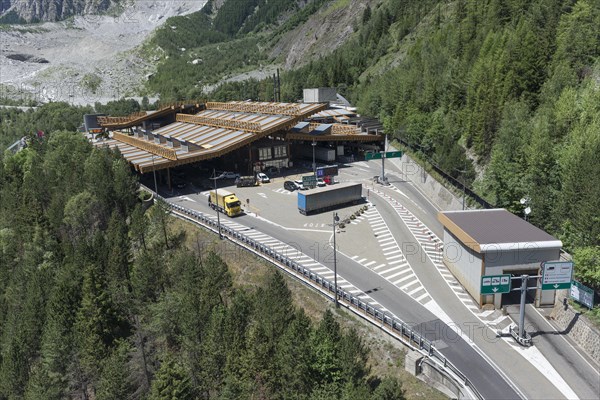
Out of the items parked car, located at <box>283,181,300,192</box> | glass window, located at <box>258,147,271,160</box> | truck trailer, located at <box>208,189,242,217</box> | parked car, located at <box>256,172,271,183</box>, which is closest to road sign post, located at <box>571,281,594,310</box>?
truck trailer, located at <box>208,189,242,217</box>

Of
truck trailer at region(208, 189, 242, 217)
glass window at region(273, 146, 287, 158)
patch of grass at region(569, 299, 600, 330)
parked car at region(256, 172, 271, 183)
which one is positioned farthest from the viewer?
glass window at region(273, 146, 287, 158)

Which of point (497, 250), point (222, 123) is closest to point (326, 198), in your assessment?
point (497, 250)

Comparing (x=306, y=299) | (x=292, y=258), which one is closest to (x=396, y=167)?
(x=292, y=258)

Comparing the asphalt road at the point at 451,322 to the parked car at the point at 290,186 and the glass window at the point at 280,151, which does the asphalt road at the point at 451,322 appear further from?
the glass window at the point at 280,151

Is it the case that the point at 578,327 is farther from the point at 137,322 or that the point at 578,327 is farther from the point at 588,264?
the point at 137,322

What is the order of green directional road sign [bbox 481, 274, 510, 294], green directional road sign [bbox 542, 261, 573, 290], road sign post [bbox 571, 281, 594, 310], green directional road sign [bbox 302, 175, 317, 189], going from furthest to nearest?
green directional road sign [bbox 302, 175, 317, 189] → road sign post [bbox 571, 281, 594, 310] → green directional road sign [bbox 481, 274, 510, 294] → green directional road sign [bbox 542, 261, 573, 290]

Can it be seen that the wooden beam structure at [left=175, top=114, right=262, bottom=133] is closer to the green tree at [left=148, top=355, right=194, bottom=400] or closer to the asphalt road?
the asphalt road

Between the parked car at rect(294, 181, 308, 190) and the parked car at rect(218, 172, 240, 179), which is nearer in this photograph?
the parked car at rect(294, 181, 308, 190)

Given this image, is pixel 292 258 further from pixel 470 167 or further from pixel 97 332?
pixel 470 167
